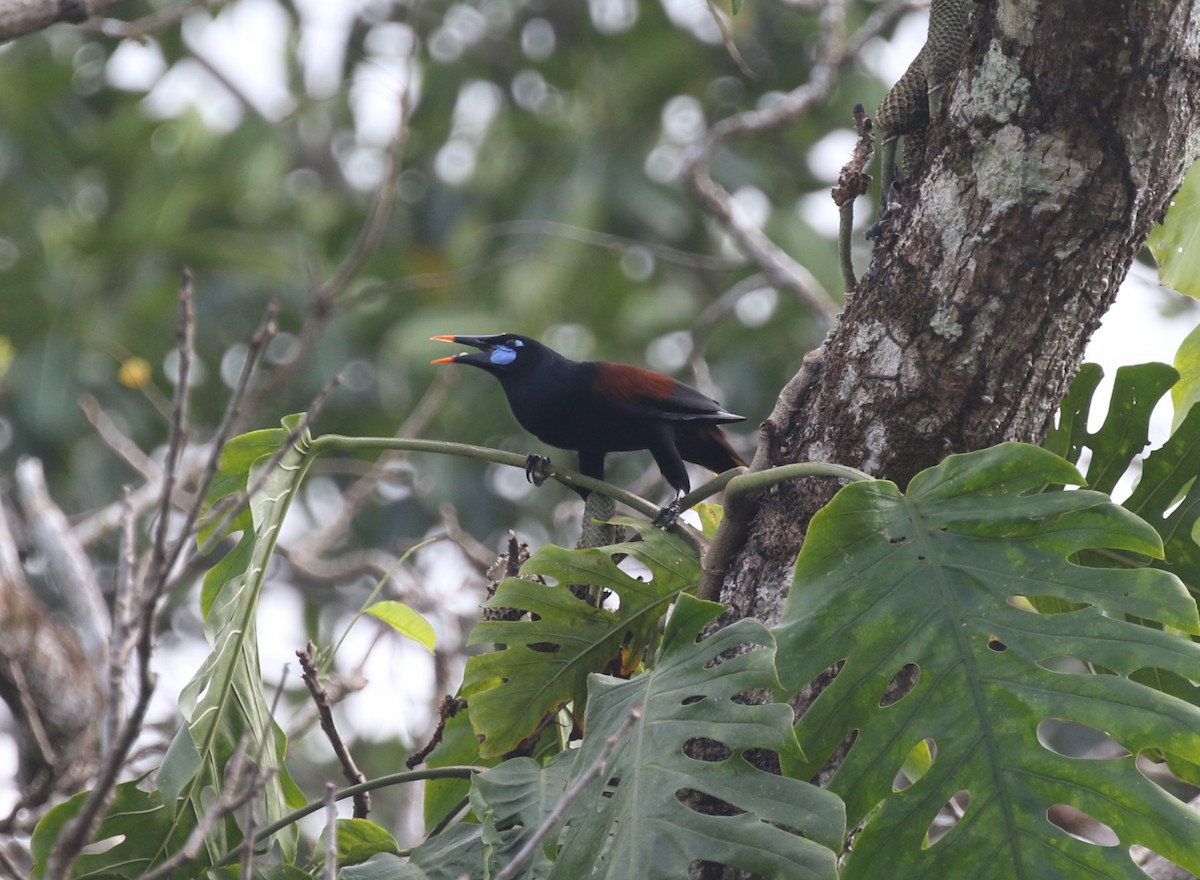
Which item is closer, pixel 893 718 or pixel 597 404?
pixel 893 718

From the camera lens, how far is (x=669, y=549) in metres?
2.36

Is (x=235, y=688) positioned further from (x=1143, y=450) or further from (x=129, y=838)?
(x=1143, y=450)

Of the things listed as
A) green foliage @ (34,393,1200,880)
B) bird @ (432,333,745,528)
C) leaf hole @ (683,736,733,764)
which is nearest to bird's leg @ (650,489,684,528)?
green foliage @ (34,393,1200,880)

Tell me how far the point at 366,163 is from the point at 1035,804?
9287 mm

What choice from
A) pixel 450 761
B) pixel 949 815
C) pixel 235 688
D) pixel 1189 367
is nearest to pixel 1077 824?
pixel 949 815

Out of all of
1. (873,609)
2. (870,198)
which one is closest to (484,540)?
(870,198)

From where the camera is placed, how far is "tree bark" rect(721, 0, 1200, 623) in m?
1.95

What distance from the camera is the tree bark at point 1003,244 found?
195cm

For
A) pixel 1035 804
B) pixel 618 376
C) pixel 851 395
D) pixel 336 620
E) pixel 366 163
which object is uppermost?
pixel 366 163

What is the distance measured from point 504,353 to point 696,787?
2238mm

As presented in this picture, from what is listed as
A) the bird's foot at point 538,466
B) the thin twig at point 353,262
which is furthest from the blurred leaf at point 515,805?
the thin twig at point 353,262

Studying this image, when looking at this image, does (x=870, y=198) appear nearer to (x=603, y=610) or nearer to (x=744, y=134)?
(x=744, y=134)

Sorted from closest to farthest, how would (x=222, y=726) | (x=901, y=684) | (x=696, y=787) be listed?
(x=696, y=787) < (x=901, y=684) < (x=222, y=726)

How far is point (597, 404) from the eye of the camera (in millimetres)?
3646
